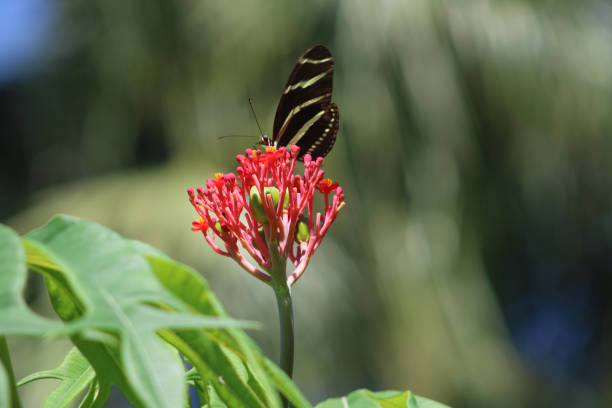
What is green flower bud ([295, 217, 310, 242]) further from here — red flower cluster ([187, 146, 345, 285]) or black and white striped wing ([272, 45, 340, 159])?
black and white striped wing ([272, 45, 340, 159])

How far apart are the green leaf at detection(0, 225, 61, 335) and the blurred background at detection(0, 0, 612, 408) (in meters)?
4.17

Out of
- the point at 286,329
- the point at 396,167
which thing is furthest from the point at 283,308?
the point at 396,167

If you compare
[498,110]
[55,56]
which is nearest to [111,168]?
[55,56]

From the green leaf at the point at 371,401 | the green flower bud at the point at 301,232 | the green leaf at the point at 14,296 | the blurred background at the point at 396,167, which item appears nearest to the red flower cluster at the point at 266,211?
the green flower bud at the point at 301,232

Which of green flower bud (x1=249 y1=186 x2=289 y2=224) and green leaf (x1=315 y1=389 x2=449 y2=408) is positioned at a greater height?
green flower bud (x1=249 y1=186 x2=289 y2=224)

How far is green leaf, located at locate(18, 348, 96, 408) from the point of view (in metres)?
0.55

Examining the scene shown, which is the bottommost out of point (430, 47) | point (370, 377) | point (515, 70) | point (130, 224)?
point (370, 377)

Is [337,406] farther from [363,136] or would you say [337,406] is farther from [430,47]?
[430,47]

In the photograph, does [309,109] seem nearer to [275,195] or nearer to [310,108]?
[310,108]

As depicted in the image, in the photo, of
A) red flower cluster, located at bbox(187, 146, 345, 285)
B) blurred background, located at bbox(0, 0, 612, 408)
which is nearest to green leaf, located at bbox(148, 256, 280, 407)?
red flower cluster, located at bbox(187, 146, 345, 285)

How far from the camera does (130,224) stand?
482 cm

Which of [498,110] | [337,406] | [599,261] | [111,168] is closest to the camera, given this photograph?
[337,406]

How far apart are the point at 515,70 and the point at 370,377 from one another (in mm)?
2632

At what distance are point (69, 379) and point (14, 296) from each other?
33cm
